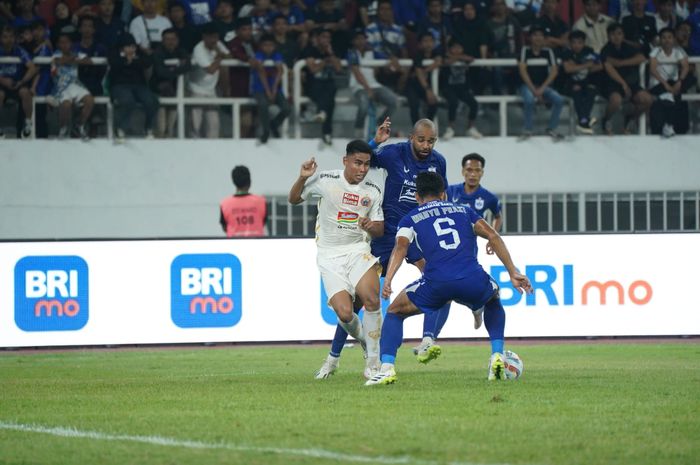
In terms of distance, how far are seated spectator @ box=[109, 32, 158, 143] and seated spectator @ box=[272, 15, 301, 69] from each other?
207 cm

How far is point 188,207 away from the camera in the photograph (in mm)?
22156

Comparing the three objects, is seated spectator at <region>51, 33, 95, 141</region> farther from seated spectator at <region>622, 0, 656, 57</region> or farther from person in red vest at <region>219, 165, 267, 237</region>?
seated spectator at <region>622, 0, 656, 57</region>

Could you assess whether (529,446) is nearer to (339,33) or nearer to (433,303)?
(433,303)

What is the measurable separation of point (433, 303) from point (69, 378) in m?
3.94

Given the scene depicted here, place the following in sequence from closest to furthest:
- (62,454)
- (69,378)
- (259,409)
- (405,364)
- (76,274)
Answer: (62,454) < (259,409) < (69,378) < (405,364) < (76,274)

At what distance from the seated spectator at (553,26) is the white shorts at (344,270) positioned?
1112 centimetres

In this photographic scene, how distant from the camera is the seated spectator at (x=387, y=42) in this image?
885 inches

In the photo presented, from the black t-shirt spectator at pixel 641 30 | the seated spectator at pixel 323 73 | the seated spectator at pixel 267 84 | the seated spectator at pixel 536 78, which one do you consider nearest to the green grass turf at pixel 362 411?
the seated spectator at pixel 267 84

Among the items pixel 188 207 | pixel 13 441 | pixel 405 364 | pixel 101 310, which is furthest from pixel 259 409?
pixel 188 207

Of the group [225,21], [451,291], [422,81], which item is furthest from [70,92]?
[451,291]

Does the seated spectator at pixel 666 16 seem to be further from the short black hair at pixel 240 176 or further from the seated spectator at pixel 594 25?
the short black hair at pixel 240 176

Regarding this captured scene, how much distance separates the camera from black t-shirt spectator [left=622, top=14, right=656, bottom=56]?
23234 mm

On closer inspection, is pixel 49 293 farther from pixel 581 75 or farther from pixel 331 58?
pixel 581 75

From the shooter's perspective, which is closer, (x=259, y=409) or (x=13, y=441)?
(x=13, y=441)
